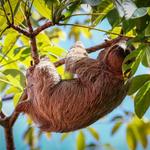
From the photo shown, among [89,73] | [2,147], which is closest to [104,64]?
[89,73]

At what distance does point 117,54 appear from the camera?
176 cm

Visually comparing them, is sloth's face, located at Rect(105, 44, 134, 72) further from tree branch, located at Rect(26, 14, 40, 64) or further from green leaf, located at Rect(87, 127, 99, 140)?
green leaf, located at Rect(87, 127, 99, 140)

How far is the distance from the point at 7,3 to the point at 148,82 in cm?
56

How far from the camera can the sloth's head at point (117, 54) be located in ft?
5.71

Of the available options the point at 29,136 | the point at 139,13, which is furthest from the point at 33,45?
the point at 29,136

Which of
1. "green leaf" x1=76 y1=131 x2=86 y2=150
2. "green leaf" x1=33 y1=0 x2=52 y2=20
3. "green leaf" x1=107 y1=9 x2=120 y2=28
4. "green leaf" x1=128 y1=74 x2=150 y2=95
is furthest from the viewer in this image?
"green leaf" x1=76 y1=131 x2=86 y2=150

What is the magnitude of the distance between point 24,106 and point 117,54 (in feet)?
1.41

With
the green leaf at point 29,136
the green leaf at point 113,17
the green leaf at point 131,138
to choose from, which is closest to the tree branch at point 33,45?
the green leaf at point 113,17

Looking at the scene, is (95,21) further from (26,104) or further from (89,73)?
(26,104)

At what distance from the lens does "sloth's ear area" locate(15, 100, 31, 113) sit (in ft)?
5.97

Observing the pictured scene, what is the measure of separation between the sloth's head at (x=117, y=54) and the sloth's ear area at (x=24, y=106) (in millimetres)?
365

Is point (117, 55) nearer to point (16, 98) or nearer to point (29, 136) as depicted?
point (16, 98)

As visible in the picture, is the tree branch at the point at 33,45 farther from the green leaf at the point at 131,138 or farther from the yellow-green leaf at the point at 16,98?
the green leaf at the point at 131,138

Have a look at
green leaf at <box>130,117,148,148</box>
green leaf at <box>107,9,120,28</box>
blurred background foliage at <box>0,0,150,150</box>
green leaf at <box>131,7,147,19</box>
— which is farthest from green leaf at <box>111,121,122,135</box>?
green leaf at <box>131,7,147,19</box>
